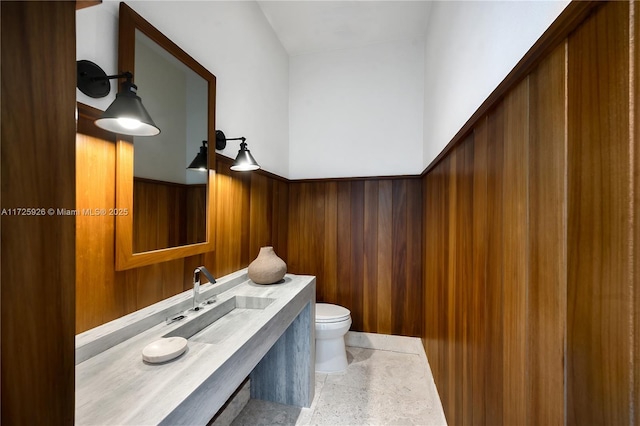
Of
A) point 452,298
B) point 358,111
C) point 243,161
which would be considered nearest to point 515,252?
point 452,298

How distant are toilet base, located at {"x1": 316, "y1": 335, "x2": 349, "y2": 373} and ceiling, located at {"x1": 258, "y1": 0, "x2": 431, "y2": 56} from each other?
8.70 feet

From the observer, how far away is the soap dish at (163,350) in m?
0.86

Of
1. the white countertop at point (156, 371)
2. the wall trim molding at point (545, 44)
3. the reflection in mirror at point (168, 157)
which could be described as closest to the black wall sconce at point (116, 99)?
the reflection in mirror at point (168, 157)

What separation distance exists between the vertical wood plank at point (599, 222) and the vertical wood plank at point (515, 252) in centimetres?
18

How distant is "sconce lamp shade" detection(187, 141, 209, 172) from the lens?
4.62ft

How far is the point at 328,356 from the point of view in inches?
84.0

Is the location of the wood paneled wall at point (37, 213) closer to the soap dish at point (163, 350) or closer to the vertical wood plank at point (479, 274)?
the soap dish at point (163, 350)

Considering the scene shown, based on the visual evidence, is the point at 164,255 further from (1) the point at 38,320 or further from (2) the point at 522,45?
(2) the point at 522,45

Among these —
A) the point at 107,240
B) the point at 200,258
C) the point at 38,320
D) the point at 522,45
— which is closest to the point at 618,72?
the point at 522,45

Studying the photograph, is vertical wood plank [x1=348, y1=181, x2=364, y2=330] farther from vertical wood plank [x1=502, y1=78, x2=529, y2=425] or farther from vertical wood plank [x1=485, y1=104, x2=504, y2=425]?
vertical wood plank [x1=502, y1=78, x2=529, y2=425]

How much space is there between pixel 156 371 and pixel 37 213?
72 cm

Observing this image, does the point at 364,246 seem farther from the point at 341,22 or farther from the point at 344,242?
the point at 341,22

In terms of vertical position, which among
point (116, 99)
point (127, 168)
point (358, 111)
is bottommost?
point (127, 168)

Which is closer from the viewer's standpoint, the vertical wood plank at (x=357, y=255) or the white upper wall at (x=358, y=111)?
the white upper wall at (x=358, y=111)
